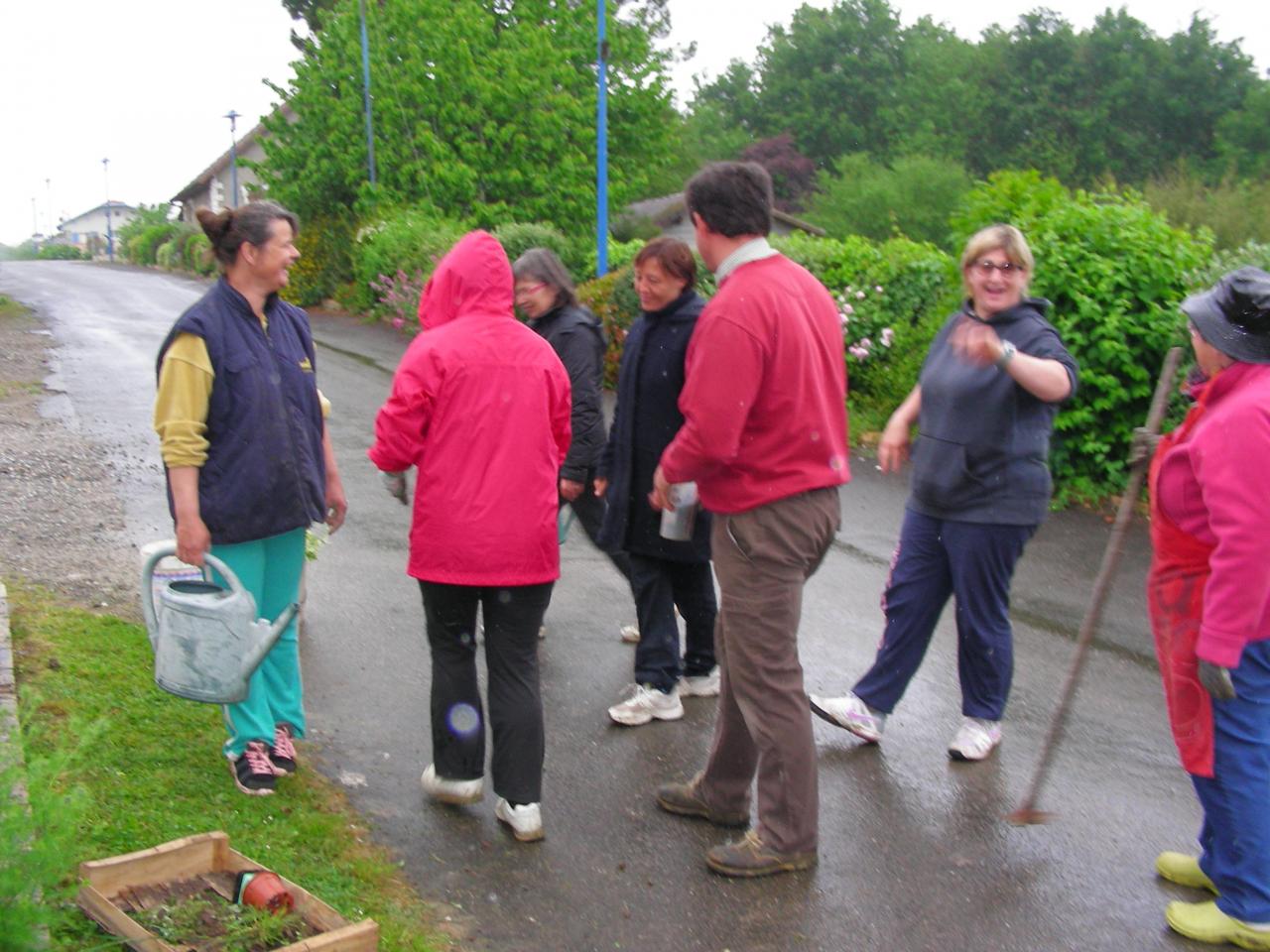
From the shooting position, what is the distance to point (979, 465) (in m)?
4.68

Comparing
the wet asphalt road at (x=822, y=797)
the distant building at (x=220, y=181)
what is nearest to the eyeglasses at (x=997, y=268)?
the wet asphalt road at (x=822, y=797)

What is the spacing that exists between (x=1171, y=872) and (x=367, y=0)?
30620 mm

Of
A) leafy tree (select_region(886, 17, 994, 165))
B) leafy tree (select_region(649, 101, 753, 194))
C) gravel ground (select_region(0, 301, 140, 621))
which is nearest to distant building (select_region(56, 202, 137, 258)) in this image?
leafy tree (select_region(649, 101, 753, 194))

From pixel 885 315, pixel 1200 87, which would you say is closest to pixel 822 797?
pixel 885 315

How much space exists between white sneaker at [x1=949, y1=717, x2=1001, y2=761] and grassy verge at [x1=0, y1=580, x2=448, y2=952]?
222 centimetres

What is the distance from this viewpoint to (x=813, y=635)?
6617 millimetres

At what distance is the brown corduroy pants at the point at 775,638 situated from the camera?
3.92 m

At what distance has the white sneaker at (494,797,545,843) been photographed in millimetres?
4234

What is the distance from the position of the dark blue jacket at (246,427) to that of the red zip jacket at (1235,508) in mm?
2783

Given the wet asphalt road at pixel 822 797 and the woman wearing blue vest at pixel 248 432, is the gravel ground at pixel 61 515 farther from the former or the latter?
the woman wearing blue vest at pixel 248 432

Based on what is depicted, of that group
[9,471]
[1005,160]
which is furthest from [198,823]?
[1005,160]

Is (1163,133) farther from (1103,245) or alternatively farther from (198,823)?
(198,823)

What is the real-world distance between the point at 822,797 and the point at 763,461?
146cm

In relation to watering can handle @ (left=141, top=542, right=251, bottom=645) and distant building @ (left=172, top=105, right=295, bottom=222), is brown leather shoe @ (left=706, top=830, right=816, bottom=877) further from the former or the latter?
distant building @ (left=172, top=105, right=295, bottom=222)
